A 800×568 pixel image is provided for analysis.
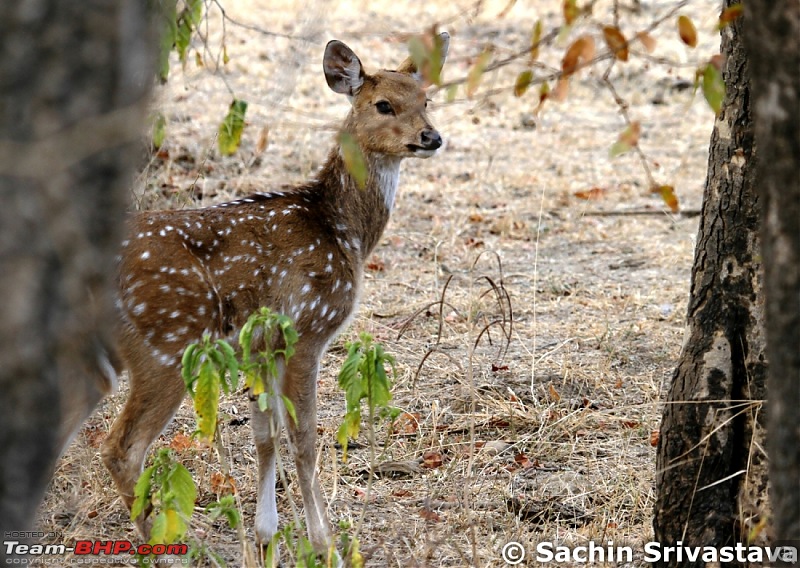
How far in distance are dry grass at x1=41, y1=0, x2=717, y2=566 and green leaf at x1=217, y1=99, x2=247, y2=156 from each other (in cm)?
21

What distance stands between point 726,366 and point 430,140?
7.68 feet

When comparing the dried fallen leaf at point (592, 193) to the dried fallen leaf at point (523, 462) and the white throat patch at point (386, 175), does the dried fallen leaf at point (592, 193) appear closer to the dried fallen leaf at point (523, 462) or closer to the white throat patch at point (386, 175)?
the white throat patch at point (386, 175)

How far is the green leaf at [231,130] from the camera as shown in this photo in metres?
3.98

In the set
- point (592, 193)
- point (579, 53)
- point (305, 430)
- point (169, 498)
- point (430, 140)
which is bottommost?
point (169, 498)

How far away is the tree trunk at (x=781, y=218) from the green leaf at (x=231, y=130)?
2066 mm

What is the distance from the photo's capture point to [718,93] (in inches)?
100

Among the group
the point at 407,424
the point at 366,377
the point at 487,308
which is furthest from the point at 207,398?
the point at 487,308

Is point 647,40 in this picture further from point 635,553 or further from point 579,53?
point 635,553

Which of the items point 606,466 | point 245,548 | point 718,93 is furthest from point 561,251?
point 718,93

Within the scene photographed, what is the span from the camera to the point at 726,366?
12.3ft

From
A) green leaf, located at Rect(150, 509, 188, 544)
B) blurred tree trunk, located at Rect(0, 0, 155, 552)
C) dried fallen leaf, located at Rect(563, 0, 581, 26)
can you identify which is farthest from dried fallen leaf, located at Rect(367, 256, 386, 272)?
blurred tree trunk, located at Rect(0, 0, 155, 552)

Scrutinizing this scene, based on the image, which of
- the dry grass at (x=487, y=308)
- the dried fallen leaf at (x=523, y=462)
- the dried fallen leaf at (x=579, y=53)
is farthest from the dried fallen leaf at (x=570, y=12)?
the dried fallen leaf at (x=523, y=462)

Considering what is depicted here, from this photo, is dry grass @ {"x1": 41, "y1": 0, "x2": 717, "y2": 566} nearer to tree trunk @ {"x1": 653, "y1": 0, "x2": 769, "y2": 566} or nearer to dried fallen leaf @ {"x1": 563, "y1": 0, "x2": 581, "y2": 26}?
dried fallen leaf @ {"x1": 563, "y1": 0, "x2": 581, "y2": 26}

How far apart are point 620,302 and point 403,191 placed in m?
3.09
